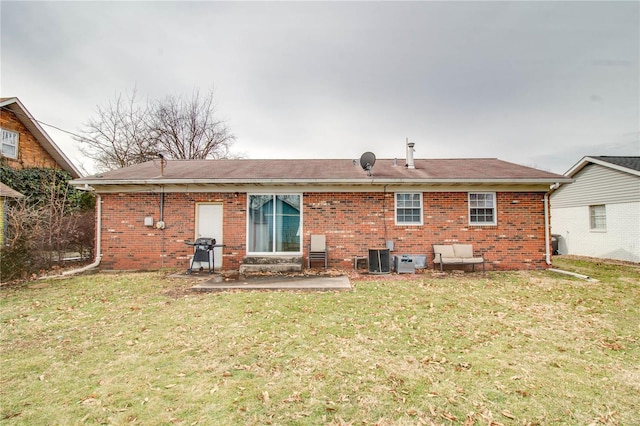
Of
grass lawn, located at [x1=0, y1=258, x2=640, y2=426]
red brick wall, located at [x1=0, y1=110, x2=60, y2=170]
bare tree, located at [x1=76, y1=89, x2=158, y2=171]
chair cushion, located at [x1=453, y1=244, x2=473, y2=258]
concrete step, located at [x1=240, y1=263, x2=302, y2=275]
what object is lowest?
grass lawn, located at [x1=0, y1=258, x2=640, y2=426]

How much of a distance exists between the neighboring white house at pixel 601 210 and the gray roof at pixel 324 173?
214 inches

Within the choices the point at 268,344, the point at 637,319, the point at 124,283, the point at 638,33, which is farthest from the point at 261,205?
the point at 638,33

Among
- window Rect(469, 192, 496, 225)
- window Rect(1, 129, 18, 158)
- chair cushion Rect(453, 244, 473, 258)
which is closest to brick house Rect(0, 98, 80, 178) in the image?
window Rect(1, 129, 18, 158)

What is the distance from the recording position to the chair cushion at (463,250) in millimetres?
9562

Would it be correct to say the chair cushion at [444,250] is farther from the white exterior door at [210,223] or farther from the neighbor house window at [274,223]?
the white exterior door at [210,223]

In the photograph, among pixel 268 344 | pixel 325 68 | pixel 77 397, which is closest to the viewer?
pixel 77 397

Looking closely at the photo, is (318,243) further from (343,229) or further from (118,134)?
(118,134)

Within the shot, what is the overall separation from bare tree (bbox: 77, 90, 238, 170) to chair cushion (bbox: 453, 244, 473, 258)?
2242 cm

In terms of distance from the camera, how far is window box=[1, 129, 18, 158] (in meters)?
13.2

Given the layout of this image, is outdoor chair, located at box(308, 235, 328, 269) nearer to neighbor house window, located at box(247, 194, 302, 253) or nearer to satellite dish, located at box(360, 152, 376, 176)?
neighbor house window, located at box(247, 194, 302, 253)

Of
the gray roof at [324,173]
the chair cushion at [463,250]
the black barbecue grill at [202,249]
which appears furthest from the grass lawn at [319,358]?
the gray roof at [324,173]

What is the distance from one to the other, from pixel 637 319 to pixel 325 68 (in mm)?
12748

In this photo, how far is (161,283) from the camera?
305 inches

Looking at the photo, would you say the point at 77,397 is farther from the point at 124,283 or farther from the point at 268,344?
the point at 124,283
